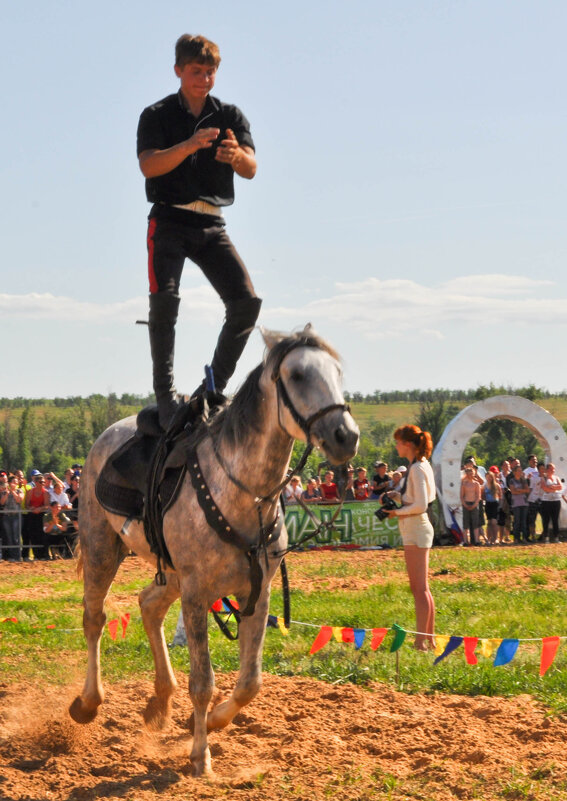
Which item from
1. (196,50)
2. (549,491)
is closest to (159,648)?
(196,50)

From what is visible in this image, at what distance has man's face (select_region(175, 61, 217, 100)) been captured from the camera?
6.37 metres

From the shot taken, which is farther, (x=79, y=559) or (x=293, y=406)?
(x=79, y=559)

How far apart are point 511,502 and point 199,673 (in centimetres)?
2086

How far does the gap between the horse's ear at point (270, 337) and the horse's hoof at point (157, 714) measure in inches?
111

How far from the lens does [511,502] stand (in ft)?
84.7

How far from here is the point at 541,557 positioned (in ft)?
65.5

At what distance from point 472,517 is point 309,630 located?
1442 cm

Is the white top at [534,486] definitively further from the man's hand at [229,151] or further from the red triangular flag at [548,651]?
the man's hand at [229,151]

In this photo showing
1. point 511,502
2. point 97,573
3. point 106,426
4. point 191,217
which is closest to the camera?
point 191,217

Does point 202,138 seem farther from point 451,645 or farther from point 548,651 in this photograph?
point 548,651

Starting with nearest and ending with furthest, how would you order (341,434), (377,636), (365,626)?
(341,434) → (377,636) → (365,626)

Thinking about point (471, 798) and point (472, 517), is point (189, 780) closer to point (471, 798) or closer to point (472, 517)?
point (471, 798)

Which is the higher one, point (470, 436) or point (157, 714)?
point (470, 436)

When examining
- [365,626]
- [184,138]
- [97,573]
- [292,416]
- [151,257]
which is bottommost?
[365,626]
